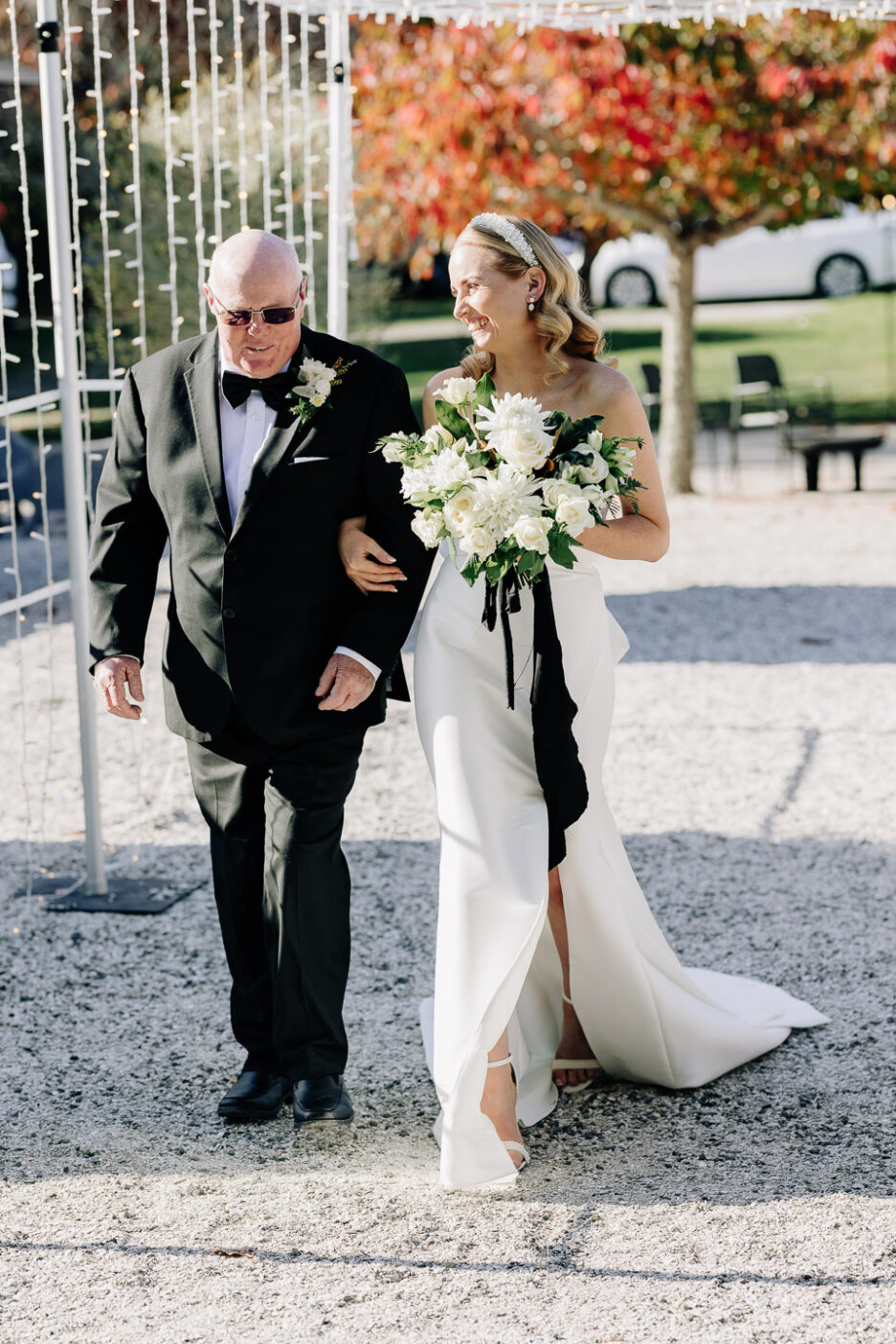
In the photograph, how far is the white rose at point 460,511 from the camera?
3543 millimetres

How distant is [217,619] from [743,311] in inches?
1014

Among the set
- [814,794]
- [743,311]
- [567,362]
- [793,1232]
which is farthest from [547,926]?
[743,311]

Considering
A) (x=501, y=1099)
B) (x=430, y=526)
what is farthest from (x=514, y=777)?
(x=501, y=1099)

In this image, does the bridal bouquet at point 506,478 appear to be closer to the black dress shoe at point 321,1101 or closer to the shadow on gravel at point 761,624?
the black dress shoe at point 321,1101

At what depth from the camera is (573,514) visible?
137 inches

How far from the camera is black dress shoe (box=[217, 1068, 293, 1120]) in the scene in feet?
13.6

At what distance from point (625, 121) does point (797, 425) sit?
15.0 feet

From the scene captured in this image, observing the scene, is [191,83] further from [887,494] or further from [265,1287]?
[887,494]

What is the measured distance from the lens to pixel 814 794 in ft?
22.4

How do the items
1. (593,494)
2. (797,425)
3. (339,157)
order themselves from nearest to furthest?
(593,494)
(339,157)
(797,425)

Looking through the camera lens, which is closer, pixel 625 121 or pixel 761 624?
pixel 761 624

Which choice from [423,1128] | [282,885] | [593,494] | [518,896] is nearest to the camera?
[593,494]

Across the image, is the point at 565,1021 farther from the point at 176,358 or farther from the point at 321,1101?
the point at 176,358

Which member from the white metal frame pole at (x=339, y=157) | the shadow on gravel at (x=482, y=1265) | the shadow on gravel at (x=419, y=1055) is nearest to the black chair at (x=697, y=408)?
the white metal frame pole at (x=339, y=157)
